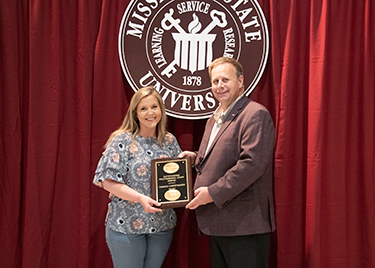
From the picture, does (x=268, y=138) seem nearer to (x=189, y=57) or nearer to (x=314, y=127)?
(x=314, y=127)

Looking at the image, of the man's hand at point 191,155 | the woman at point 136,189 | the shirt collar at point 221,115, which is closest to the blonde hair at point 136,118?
the woman at point 136,189

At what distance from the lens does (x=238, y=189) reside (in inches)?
65.6

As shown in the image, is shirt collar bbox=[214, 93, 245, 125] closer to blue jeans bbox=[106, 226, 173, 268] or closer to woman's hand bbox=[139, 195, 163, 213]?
woman's hand bbox=[139, 195, 163, 213]

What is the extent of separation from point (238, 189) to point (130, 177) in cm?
58

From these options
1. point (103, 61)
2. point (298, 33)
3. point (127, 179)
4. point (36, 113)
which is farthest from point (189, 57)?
point (36, 113)

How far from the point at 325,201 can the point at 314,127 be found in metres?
0.48

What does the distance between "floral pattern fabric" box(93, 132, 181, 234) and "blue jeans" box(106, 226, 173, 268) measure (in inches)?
1.5

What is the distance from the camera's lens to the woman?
178 cm

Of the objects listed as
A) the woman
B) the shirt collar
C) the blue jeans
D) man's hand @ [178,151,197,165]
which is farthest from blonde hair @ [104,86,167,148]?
the blue jeans

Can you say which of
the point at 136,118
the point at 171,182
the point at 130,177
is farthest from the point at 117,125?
the point at 171,182

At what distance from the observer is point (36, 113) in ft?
7.30

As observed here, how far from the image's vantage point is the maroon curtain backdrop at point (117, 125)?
7.12 feet

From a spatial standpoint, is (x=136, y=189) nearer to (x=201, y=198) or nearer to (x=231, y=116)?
(x=201, y=198)

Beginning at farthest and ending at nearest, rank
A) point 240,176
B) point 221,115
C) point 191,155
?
point 191,155 < point 221,115 < point 240,176
